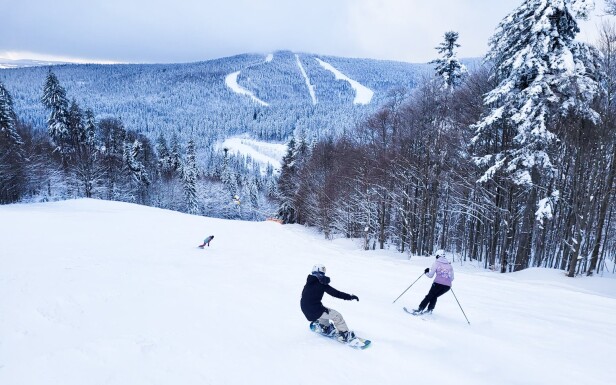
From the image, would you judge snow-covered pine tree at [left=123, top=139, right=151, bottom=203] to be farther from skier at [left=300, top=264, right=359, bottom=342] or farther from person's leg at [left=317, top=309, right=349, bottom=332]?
person's leg at [left=317, top=309, right=349, bottom=332]

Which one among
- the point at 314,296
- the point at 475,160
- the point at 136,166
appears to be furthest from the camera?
the point at 136,166

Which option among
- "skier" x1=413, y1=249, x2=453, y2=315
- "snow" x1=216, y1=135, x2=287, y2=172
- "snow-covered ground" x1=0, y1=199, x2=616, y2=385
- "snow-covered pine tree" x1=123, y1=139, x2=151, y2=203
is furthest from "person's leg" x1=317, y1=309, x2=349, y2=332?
"snow" x1=216, y1=135, x2=287, y2=172

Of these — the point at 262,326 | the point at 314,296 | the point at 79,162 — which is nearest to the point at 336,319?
the point at 314,296

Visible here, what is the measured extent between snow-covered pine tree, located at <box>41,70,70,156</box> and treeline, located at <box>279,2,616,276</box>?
37280 millimetres

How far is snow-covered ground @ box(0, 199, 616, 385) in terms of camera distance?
539cm

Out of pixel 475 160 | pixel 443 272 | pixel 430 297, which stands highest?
pixel 475 160

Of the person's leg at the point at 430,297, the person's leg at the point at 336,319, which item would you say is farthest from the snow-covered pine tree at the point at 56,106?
the person's leg at the point at 430,297

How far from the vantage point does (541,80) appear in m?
13.7

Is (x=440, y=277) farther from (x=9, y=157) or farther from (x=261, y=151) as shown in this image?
(x=261, y=151)

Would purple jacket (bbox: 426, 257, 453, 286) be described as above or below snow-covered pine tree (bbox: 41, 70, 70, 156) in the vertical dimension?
below

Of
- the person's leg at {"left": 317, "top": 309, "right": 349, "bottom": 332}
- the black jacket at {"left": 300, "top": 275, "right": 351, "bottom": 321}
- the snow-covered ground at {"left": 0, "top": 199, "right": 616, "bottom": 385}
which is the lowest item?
the snow-covered ground at {"left": 0, "top": 199, "right": 616, "bottom": 385}

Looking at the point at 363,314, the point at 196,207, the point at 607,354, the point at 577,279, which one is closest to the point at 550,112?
the point at 577,279

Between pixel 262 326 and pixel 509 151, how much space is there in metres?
14.2

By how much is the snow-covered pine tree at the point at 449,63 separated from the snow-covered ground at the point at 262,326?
49.5 ft
